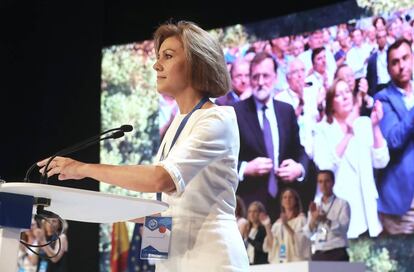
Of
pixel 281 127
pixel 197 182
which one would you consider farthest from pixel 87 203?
pixel 281 127

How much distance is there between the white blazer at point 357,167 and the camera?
5309 millimetres

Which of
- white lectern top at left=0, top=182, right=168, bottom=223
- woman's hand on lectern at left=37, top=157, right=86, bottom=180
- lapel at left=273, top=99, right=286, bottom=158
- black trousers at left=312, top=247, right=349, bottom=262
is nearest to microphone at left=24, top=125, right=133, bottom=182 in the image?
woman's hand on lectern at left=37, top=157, right=86, bottom=180

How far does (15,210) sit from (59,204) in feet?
0.42

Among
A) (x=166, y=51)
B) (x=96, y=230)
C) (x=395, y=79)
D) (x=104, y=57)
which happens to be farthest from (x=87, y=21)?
(x=166, y=51)

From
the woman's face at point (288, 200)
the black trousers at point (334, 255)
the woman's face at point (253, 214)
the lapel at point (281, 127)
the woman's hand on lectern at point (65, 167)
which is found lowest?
the black trousers at point (334, 255)

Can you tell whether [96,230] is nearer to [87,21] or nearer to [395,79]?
[87,21]

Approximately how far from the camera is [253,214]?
19.2 feet

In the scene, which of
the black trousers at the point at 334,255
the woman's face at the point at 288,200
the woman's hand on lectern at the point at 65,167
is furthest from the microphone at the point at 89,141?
the woman's face at the point at 288,200

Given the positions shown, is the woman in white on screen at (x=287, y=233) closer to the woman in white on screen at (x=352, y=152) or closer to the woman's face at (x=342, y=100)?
the woman in white on screen at (x=352, y=152)

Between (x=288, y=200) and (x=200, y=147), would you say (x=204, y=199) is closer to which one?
(x=200, y=147)

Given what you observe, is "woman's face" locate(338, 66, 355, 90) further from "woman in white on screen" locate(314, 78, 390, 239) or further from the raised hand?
the raised hand

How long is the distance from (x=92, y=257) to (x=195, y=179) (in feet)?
16.3

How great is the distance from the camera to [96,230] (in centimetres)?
663

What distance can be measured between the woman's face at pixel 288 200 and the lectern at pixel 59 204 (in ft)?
13.0
